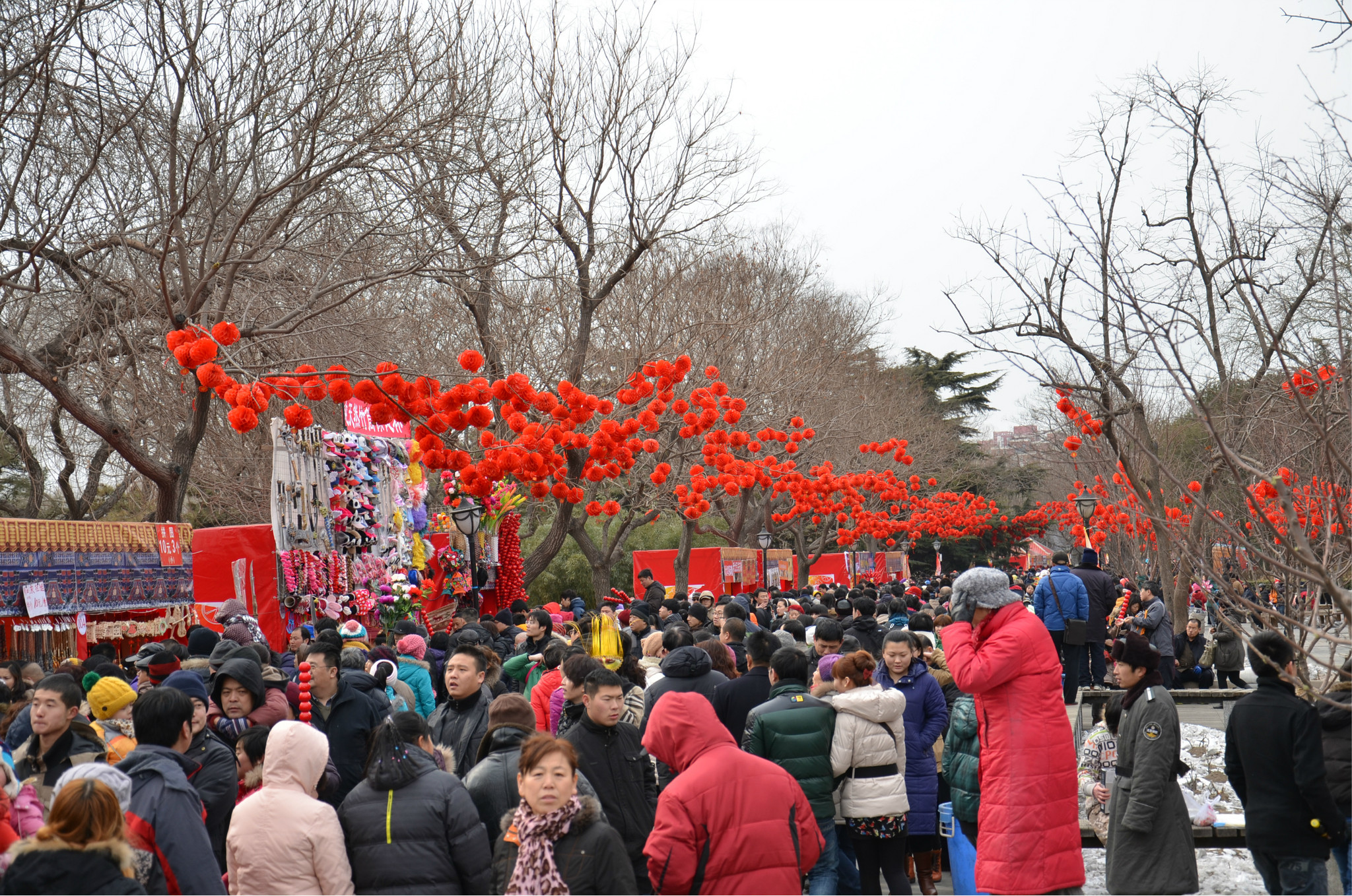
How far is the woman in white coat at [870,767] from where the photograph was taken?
18.6 feet

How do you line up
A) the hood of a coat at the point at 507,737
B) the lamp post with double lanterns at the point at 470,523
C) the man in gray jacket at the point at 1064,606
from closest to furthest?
the hood of a coat at the point at 507,737 < the man in gray jacket at the point at 1064,606 < the lamp post with double lanterns at the point at 470,523

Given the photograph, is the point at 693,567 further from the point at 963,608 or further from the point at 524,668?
the point at 963,608

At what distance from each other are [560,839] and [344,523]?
10.1 meters

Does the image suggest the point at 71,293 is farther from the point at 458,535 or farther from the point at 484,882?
the point at 484,882

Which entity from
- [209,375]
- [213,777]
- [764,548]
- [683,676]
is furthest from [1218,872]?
[764,548]

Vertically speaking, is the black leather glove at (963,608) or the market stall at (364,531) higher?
the market stall at (364,531)

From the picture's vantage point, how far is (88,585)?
34.5 feet

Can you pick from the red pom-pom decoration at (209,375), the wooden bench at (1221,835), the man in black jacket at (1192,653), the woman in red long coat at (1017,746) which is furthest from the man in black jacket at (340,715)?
the man in black jacket at (1192,653)

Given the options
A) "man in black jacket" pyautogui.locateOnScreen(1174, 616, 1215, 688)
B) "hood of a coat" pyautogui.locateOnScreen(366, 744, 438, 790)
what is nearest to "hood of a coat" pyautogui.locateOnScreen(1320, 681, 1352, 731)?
"hood of a coat" pyautogui.locateOnScreen(366, 744, 438, 790)

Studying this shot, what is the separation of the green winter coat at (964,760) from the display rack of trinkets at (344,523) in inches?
322

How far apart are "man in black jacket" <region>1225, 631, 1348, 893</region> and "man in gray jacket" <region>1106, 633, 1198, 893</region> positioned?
0.30 m

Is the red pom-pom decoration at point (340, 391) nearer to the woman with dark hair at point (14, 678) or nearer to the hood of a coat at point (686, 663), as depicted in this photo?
the woman with dark hair at point (14, 678)

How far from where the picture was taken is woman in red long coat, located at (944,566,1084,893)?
181 inches

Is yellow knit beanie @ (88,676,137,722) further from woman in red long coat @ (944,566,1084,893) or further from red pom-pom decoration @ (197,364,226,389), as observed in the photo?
woman in red long coat @ (944,566,1084,893)
